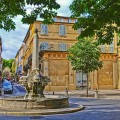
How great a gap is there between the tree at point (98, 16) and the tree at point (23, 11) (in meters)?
1.10

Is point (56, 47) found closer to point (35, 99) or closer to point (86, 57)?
point (86, 57)

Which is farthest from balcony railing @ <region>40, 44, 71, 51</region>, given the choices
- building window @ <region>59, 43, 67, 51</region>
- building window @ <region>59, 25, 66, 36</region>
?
building window @ <region>59, 25, 66, 36</region>

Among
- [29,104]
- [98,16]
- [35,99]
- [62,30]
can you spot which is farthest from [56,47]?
[98,16]

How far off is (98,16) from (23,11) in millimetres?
2175

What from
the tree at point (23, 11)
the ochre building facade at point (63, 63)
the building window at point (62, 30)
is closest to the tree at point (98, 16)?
the tree at point (23, 11)

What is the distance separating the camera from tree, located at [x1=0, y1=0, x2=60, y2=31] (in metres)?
7.85

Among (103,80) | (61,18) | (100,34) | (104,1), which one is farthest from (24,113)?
(61,18)

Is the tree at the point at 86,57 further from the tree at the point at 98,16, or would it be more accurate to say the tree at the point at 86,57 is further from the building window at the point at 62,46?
the tree at the point at 98,16

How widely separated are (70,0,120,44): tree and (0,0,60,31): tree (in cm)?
110

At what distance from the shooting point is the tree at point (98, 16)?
330 inches

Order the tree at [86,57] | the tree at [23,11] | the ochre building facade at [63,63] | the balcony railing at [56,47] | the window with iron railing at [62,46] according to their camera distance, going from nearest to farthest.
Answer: the tree at [23,11] < the tree at [86,57] < the ochre building facade at [63,63] < the balcony railing at [56,47] < the window with iron railing at [62,46]

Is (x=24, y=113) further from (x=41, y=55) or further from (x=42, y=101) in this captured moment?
(x=41, y=55)

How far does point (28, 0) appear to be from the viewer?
305 inches

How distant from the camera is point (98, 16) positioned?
28.6 feet
